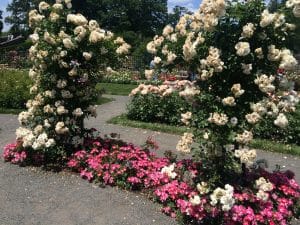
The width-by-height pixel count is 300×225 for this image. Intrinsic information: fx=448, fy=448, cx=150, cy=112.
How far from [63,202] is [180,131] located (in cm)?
415

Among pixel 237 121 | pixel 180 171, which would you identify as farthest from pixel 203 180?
pixel 237 121

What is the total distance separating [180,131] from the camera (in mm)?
8922

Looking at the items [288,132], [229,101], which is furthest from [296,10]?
[288,132]

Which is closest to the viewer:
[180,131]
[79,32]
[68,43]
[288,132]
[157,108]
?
[68,43]

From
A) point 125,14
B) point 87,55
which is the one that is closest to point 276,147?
point 87,55

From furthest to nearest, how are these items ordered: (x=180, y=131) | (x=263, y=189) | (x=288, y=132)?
(x=180, y=131)
(x=288, y=132)
(x=263, y=189)

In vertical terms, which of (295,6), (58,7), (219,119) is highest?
(58,7)

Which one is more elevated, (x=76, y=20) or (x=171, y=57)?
(x=76, y=20)

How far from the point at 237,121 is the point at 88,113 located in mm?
2754

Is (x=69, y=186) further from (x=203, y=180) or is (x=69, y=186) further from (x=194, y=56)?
(x=194, y=56)

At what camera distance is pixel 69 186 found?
565 centimetres

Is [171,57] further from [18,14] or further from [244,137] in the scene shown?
[18,14]

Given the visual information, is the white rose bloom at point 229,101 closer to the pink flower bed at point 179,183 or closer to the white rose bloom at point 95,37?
the pink flower bed at point 179,183

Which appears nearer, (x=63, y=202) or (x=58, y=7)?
(x=63, y=202)
